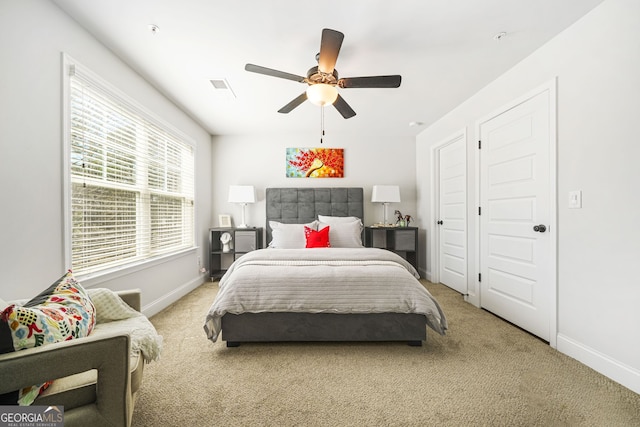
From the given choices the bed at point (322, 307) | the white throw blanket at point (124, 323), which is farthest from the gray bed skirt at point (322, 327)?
the white throw blanket at point (124, 323)

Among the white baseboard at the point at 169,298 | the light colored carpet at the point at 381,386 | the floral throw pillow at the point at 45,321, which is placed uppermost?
the floral throw pillow at the point at 45,321

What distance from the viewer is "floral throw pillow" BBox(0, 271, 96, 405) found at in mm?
883

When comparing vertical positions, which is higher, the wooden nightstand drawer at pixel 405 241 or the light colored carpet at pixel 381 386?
the wooden nightstand drawer at pixel 405 241

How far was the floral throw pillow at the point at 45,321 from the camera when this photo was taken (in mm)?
883

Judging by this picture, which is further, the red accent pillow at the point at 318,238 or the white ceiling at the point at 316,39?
the red accent pillow at the point at 318,238

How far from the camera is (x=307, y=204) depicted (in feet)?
14.0

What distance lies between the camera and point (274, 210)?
4.28 m

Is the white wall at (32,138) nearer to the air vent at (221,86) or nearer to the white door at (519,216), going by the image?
the air vent at (221,86)

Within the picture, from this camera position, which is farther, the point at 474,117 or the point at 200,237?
the point at 200,237

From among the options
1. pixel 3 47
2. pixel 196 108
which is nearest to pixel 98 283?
pixel 3 47

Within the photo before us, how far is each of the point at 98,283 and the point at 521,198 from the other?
3.68 metres

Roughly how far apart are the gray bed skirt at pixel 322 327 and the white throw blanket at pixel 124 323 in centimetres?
68

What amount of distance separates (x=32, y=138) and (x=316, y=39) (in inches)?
79.4

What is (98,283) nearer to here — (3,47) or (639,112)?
(3,47)
